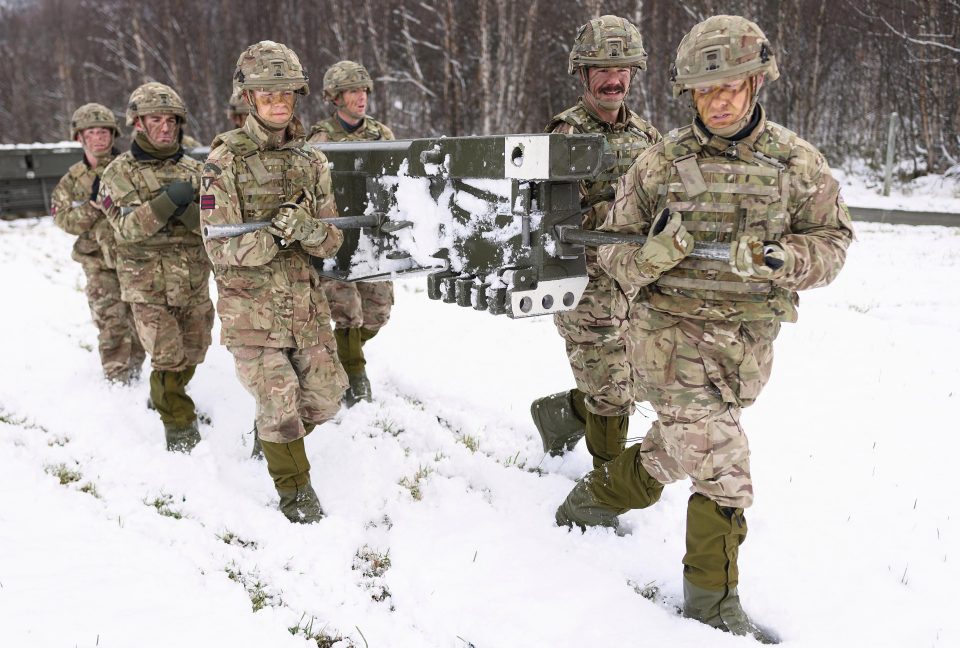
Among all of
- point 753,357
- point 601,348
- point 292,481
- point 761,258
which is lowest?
point 292,481

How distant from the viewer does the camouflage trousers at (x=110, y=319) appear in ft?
19.5

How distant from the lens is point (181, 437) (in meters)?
4.88

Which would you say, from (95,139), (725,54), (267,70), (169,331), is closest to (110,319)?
(169,331)

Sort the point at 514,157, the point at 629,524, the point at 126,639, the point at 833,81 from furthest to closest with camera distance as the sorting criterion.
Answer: the point at 833,81, the point at 629,524, the point at 514,157, the point at 126,639

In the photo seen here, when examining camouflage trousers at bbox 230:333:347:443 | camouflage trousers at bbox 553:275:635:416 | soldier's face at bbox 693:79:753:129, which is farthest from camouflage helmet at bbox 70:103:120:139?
soldier's face at bbox 693:79:753:129

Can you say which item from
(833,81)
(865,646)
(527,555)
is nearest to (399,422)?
(527,555)

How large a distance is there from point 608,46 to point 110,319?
4425 millimetres

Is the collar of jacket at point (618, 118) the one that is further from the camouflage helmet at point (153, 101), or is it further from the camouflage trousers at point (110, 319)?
the camouflage trousers at point (110, 319)

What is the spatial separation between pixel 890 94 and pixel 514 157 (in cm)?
2514

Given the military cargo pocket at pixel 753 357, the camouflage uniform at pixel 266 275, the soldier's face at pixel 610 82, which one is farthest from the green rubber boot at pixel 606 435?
the soldier's face at pixel 610 82

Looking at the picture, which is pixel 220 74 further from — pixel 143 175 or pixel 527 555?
pixel 527 555

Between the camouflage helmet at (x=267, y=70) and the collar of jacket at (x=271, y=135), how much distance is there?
7.4 inches

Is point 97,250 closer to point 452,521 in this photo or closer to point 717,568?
point 452,521

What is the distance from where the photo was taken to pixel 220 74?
22.8m
